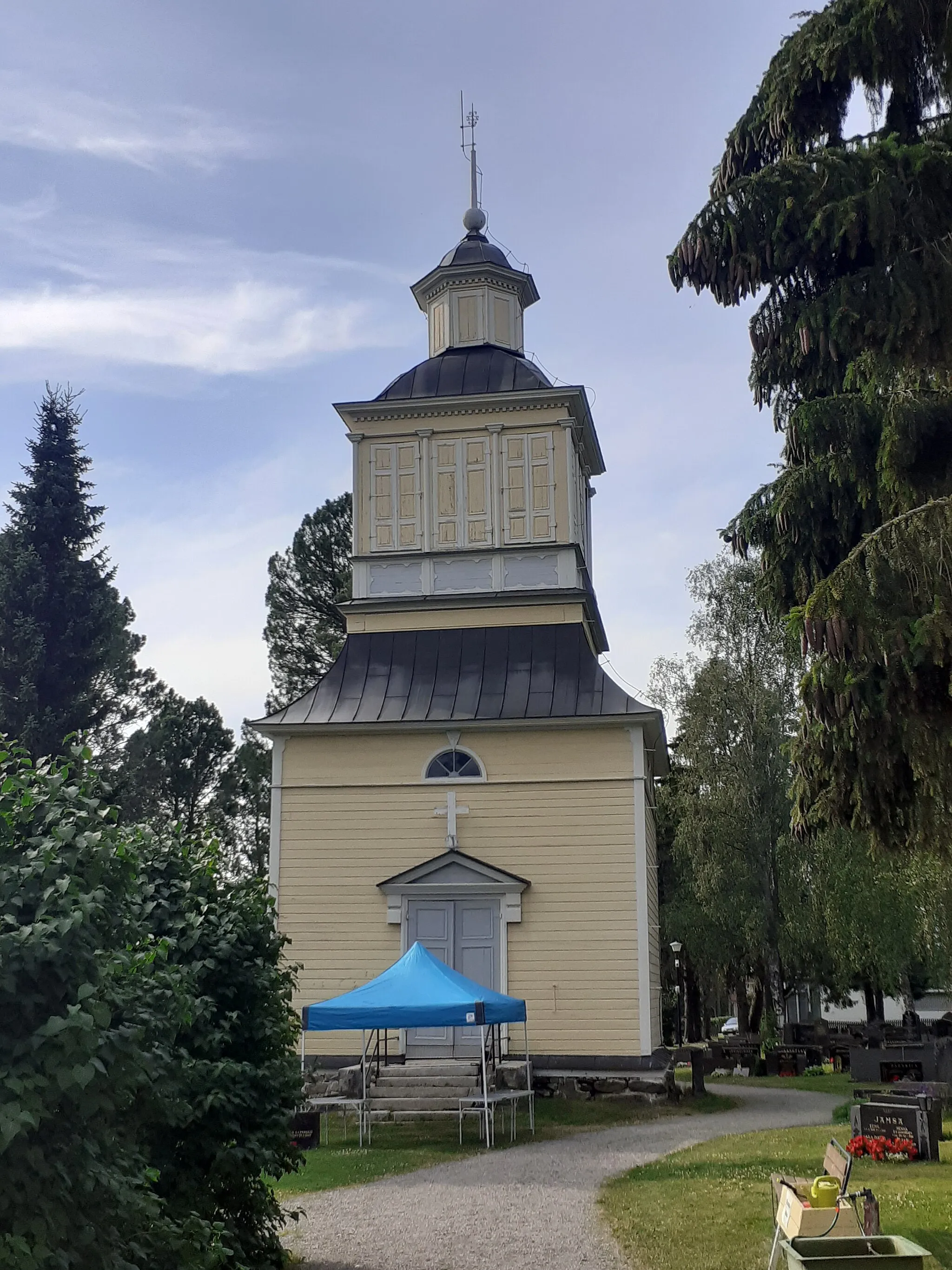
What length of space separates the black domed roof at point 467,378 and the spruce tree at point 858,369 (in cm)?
1156

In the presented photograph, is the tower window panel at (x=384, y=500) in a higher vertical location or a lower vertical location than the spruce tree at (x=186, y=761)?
higher

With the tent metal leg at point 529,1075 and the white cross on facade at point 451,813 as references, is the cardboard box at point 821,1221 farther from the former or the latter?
the white cross on facade at point 451,813

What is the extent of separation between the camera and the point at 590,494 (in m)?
24.5

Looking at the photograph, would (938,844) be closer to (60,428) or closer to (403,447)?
(403,447)

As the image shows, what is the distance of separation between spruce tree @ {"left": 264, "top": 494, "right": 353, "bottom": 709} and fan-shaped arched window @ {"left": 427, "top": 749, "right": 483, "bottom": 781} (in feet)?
51.9

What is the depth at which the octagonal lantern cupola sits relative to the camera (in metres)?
23.6

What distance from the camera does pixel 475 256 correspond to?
24.3 meters

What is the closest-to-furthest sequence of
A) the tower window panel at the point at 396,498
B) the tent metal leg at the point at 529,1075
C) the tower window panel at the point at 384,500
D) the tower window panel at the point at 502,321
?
the tent metal leg at the point at 529,1075 < the tower window panel at the point at 396,498 < the tower window panel at the point at 384,500 < the tower window panel at the point at 502,321

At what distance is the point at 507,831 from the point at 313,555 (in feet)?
59.0

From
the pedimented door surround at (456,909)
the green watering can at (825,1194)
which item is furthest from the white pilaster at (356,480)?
the green watering can at (825,1194)

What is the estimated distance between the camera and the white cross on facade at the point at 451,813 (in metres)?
19.1

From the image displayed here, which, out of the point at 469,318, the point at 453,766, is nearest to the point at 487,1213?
the point at 453,766

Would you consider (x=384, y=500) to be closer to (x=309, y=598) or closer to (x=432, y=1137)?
(x=432, y=1137)

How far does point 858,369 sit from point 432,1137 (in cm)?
1056
